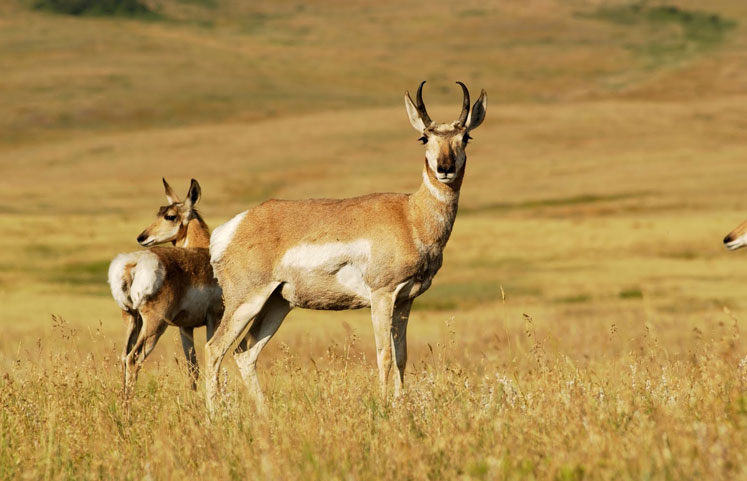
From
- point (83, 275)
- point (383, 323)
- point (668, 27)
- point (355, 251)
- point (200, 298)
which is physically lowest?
point (668, 27)

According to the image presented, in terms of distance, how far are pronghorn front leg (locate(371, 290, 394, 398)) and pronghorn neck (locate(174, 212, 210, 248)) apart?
480cm

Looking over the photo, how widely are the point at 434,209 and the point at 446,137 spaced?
61cm

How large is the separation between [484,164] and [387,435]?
65.1 m

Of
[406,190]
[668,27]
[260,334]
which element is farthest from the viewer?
[668,27]

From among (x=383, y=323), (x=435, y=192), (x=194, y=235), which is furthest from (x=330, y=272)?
(x=194, y=235)

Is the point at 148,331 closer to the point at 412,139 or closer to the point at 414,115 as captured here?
the point at 414,115

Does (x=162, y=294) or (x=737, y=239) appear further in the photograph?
(x=162, y=294)

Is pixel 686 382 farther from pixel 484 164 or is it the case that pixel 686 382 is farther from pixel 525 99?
pixel 525 99

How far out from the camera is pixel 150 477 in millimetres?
5992

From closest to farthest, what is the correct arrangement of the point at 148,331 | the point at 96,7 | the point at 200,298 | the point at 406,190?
1. the point at 148,331
2. the point at 200,298
3. the point at 406,190
4. the point at 96,7

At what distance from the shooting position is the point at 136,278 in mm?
11695

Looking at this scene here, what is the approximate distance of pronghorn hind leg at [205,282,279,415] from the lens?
30.6 feet

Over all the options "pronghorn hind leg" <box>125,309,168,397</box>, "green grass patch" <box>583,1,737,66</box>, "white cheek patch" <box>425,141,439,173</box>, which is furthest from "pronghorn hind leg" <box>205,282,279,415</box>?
"green grass patch" <box>583,1,737,66</box>

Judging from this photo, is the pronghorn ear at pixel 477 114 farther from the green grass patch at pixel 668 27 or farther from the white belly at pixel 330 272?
the green grass patch at pixel 668 27
